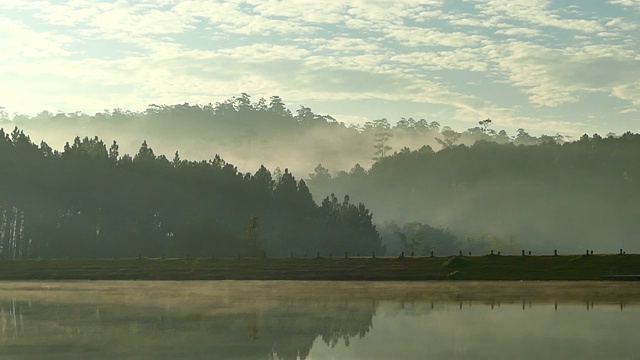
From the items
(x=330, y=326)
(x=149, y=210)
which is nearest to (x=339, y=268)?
(x=149, y=210)

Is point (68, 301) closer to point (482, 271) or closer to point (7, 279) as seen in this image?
point (482, 271)

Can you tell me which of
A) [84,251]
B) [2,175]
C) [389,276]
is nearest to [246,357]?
[389,276]

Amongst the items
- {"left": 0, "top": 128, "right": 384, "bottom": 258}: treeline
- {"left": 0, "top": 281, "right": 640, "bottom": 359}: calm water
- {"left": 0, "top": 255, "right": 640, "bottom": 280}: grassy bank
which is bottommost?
{"left": 0, "top": 281, "right": 640, "bottom": 359}: calm water

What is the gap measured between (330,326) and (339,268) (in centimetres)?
5705

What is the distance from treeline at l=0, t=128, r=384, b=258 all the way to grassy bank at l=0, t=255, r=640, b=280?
564 inches

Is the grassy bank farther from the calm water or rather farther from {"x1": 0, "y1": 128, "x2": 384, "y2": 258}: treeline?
the calm water

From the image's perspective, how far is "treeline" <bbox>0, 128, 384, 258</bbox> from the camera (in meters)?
128

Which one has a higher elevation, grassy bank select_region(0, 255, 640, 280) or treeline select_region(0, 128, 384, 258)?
treeline select_region(0, 128, 384, 258)

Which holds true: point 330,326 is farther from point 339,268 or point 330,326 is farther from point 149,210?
point 149,210

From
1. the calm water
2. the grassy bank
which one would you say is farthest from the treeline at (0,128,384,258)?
the calm water

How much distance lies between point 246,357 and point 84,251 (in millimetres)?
101685

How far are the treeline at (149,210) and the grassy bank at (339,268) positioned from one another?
1433 centimetres

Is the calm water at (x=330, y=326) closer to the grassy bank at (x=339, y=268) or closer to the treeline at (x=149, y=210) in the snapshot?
the grassy bank at (x=339, y=268)

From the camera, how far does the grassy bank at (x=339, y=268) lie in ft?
289
